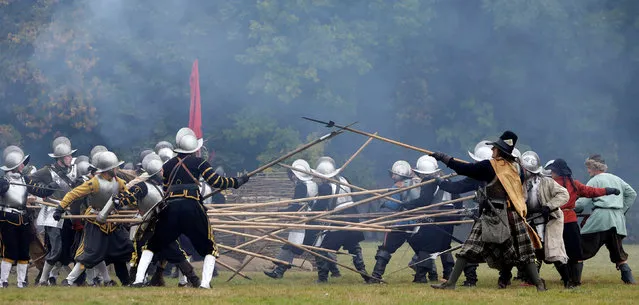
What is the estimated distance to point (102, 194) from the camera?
42.3ft

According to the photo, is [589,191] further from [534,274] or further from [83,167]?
[83,167]

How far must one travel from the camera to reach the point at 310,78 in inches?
1113

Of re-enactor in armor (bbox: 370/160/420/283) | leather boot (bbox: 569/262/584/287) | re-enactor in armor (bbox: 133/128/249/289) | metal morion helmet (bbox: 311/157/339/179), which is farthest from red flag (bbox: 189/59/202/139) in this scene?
leather boot (bbox: 569/262/584/287)

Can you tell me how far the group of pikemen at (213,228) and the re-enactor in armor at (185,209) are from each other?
0.01 metres

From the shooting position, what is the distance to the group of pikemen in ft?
38.6

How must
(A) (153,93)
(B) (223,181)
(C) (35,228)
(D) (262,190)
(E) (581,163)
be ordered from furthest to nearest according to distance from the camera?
(E) (581,163), (A) (153,93), (D) (262,190), (C) (35,228), (B) (223,181)


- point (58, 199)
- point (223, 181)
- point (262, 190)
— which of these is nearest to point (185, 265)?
point (223, 181)

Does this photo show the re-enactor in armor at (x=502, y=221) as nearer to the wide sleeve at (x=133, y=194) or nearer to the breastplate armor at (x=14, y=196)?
the wide sleeve at (x=133, y=194)

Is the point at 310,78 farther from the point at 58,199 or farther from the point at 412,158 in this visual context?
the point at 58,199

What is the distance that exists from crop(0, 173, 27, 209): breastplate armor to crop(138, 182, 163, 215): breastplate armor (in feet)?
5.30

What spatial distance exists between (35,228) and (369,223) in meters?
4.49

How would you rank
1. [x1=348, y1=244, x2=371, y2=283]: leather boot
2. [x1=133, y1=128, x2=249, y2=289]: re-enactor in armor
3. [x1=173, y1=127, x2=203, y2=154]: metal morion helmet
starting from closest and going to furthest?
[x1=133, y1=128, x2=249, y2=289]: re-enactor in armor
[x1=173, y1=127, x2=203, y2=154]: metal morion helmet
[x1=348, y1=244, x2=371, y2=283]: leather boot

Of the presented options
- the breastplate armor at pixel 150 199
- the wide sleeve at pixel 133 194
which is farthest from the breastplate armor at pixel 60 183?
the wide sleeve at pixel 133 194

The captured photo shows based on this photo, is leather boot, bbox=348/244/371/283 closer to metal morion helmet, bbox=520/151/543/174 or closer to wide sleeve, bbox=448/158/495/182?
metal morion helmet, bbox=520/151/543/174
